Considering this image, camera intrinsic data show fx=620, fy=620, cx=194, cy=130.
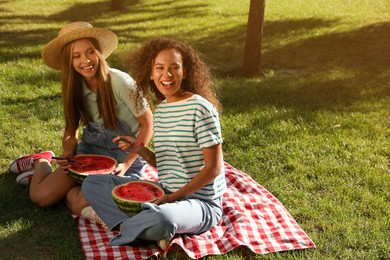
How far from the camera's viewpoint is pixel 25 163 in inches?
213

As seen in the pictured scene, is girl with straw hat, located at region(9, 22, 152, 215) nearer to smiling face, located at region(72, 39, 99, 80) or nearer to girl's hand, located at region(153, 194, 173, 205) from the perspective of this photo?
smiling face, located at region(72, 39, 99, 80)

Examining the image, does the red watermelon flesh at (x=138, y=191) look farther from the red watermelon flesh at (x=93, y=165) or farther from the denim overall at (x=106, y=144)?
the denim overall at (x=106, y=144)

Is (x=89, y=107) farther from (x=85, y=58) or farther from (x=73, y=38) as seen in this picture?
(x=73, y=38)

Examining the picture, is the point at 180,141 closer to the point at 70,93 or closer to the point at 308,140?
the point at 70,93

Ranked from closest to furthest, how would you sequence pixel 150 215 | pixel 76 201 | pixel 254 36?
pixel 150 215 < pixel 76 201 < pixel 254 36

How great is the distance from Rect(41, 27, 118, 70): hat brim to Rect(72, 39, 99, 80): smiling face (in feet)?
0.22

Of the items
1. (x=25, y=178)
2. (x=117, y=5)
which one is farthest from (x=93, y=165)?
(x=117, y=5)

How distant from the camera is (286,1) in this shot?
16.0 meters

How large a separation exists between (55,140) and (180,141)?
2.46 m

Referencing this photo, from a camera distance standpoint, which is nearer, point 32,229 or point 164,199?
point 164,199

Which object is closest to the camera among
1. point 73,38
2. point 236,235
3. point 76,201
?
point 236,235

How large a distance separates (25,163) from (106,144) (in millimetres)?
852

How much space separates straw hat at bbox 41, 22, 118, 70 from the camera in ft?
15.7

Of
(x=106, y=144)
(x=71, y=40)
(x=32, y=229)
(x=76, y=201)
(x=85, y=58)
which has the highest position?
(x=71, y=40)
